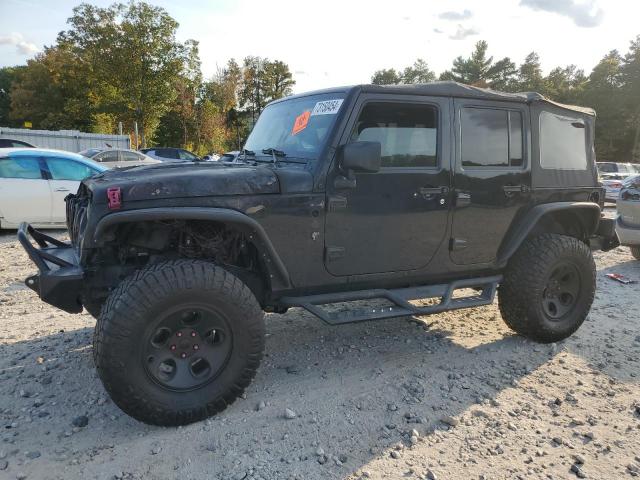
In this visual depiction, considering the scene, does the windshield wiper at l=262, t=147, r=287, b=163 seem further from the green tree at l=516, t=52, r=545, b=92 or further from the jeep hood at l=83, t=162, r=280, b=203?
the green tree at l=516, t=52, r=545, b=92

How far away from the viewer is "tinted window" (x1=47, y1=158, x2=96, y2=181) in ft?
27.9

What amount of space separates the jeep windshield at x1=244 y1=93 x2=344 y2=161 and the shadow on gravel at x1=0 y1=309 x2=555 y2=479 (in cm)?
163

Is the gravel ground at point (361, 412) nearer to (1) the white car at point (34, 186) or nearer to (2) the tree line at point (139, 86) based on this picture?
(1) the white car at point (34, 186)

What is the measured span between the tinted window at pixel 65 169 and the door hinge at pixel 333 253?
6.85 m

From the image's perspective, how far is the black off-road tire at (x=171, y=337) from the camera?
269cm

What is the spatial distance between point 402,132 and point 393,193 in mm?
457

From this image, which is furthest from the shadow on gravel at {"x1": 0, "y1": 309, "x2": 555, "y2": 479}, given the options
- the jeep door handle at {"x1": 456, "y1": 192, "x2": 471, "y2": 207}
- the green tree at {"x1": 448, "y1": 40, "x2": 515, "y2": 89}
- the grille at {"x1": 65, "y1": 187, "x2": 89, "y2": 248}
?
the green tree at {"x1": 448, "y1": 40, "x2": 515, "y2": 89}

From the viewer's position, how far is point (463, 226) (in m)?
3.72

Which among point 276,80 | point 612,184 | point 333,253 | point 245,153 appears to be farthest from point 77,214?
point 276,80

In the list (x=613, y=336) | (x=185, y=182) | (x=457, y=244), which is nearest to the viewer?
(x=185, y=182)

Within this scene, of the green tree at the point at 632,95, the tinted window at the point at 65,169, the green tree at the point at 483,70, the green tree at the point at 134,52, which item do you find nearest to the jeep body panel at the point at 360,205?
the tinted window at the point at 65,169

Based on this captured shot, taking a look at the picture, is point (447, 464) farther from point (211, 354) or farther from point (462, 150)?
point (462, 150)

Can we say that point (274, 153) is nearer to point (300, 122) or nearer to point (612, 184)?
point (300, 122)

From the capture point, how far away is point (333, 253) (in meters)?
3.28
